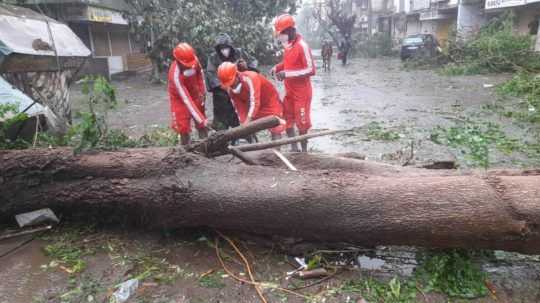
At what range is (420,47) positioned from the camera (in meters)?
19.0

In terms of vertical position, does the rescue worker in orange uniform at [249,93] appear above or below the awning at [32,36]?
below

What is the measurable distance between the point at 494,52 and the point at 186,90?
11.9 m

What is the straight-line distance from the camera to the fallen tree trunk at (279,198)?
2.24 metres

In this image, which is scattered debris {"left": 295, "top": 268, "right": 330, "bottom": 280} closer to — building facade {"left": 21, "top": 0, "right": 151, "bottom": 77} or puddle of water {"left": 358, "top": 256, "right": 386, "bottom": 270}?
puddle of water {"left": 358, "top": 256, "right": 386, "bottom": 270}

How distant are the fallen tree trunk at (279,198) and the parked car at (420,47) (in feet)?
57.9

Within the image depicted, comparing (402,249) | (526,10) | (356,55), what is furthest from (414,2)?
(402,249)

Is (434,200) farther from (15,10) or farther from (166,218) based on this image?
(15,10)

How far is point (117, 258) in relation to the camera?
9.39ft

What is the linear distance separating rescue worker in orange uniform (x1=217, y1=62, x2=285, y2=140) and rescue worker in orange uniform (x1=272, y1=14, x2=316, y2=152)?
25cm

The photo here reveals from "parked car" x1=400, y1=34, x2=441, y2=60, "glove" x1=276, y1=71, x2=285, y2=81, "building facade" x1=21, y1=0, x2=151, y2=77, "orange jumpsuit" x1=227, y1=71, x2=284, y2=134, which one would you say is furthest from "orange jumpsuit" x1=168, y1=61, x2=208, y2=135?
"parked car" x1=400, y1=34, x2=441, y2=60

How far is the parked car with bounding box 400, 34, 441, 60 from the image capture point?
18.5 metres

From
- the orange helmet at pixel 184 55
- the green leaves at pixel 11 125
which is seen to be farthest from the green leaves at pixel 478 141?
the green leaves at pixel 11 125

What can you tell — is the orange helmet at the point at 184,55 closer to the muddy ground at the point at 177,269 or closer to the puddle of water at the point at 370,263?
the muddy ground at the point at 177,269

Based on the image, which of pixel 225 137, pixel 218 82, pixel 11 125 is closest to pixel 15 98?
pixel 11 125
